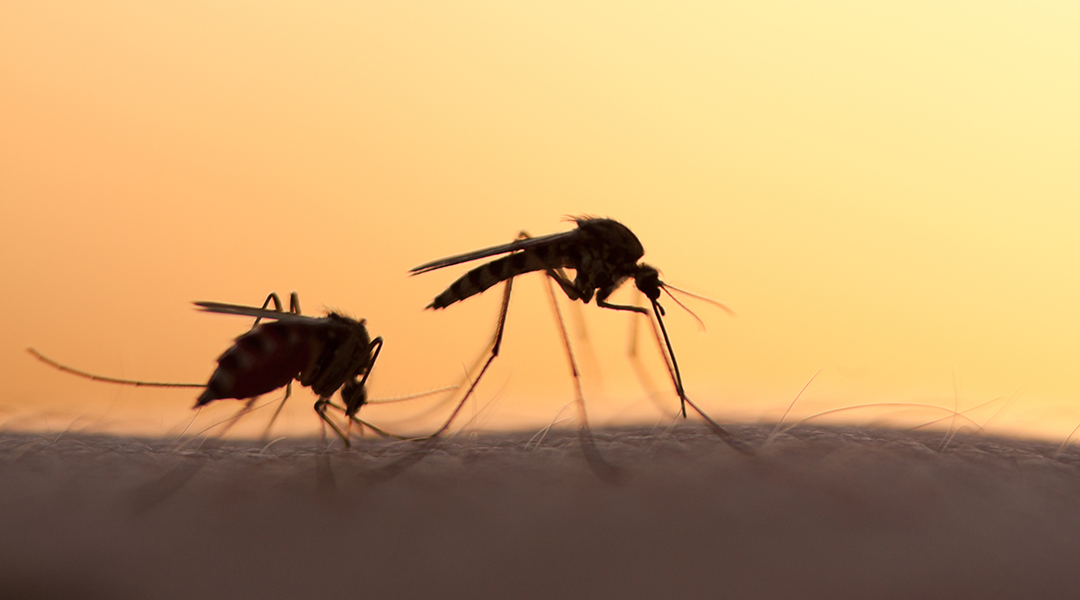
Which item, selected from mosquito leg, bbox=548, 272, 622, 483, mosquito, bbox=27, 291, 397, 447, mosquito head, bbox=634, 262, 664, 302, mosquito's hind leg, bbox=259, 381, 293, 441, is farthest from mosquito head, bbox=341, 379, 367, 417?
mosquito head, bbox=634, 262, 664, 302

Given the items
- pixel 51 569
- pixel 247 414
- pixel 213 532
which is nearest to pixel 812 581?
pixel 213 532

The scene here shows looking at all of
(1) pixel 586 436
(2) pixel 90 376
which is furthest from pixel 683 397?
(2) pixel 90 376

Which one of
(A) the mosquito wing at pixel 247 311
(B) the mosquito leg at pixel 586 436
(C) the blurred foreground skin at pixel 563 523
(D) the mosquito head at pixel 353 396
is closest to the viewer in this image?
(C) the blurred foreground skin at pixel 563 523

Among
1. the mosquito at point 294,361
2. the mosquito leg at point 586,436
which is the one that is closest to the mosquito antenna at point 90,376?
the mosquito at point 294,361

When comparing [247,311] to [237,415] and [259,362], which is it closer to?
[259,362]

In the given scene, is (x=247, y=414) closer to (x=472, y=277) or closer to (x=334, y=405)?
(x=334, y=405)

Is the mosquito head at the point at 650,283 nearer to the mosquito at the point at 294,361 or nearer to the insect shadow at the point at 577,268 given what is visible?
the insect shadow at the point at 577,268
